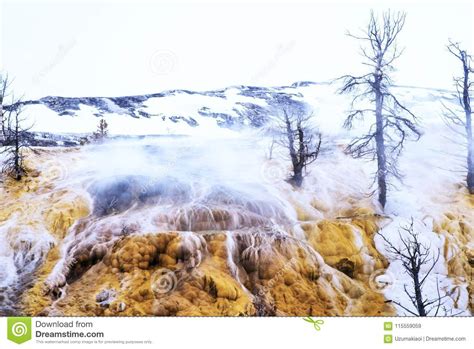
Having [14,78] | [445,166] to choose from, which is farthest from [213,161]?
[445,166]

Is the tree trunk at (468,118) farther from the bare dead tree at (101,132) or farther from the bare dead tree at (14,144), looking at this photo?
the bare dead tree at (14,144)

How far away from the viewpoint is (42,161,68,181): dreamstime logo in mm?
6473

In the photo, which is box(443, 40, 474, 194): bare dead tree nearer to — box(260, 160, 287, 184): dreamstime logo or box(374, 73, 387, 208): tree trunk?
box(374, 73, 387, 208): tree trunk

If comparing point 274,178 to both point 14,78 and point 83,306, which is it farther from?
point 14,78

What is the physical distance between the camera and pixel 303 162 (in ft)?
22.7

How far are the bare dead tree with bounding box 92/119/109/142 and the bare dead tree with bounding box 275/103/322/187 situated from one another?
226cm

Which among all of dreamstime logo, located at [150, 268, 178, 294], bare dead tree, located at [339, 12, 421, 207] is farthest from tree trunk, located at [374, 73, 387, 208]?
dreamstime logo, located at [150, 268, 178, 294]

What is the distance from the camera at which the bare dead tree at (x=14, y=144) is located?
6.46 m

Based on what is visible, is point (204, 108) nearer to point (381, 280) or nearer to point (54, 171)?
point (54, 171)

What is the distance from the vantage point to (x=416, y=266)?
20.0 feet
